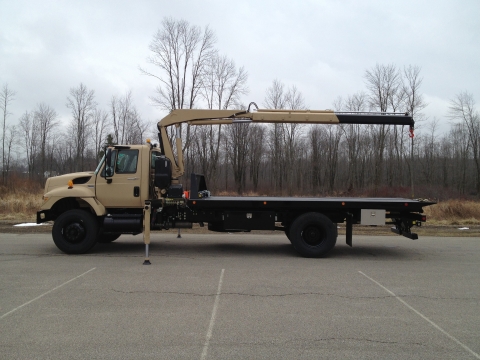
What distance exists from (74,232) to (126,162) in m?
2.27

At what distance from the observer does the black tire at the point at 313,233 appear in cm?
944

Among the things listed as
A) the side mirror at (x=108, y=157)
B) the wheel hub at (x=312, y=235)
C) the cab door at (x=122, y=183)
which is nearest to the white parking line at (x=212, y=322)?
the wheel hub at (x=312, y=235)

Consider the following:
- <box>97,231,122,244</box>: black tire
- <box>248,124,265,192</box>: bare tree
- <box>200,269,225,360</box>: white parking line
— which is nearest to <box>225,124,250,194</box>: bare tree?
<box>248,124,265,192</box>: bare tree

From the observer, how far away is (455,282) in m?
7.30

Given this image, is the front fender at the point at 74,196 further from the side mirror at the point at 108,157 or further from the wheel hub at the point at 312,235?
the wheel hub at the point at 312,235

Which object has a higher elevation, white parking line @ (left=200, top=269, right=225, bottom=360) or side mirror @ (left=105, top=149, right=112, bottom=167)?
side mirror @ (left=105, top=149, right=112, bottom=167)

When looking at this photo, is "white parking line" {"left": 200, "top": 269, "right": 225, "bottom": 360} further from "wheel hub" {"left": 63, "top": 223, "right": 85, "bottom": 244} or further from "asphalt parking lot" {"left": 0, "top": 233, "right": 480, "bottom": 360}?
"wheel hub" {"left": 63, "top": 223, "right": 85, "bottom": 244}

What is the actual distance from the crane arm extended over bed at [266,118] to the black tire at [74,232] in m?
2.70

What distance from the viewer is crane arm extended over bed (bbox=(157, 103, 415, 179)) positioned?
33.2 feet

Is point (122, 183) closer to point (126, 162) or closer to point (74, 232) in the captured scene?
point (126, 162)

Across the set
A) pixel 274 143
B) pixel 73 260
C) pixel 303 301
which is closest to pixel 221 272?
pixel 303 301

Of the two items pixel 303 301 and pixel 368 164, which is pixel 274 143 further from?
pixel 303 301

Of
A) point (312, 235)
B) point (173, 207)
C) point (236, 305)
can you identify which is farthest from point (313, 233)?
point (236, 305)

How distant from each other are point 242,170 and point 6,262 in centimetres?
4645
